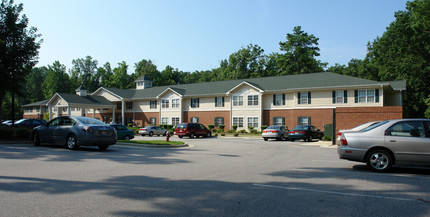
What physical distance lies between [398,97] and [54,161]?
129ft

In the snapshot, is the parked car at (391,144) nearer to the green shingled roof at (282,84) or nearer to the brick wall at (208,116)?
the green shingled roof at (282,84)

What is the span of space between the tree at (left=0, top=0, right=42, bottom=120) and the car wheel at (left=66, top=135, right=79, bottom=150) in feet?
32.5

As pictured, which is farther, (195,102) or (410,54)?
(410,54)

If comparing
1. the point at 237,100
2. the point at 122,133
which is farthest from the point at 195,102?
the point at 122,133

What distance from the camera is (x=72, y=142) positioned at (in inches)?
571

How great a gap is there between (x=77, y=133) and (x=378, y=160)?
1183 centimetres

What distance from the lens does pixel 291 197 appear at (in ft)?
20.7

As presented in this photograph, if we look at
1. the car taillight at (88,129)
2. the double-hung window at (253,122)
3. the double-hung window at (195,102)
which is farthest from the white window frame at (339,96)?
the car taillight at (88,129)

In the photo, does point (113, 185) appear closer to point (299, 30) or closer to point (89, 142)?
point (89, 142)

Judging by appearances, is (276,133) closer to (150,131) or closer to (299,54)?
(150,131)

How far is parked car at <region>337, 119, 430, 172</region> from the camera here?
904 centimetres

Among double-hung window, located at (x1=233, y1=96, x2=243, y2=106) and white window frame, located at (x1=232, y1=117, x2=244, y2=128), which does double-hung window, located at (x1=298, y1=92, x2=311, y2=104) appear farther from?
white window frame, located at (x1=232, y1=117, x2=244, y2=128)

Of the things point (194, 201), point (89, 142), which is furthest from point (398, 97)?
point (194, 201)

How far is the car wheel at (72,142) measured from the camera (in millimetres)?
14395
